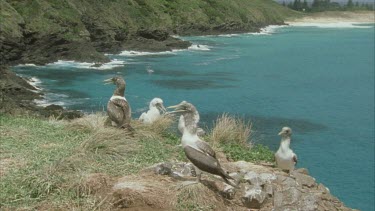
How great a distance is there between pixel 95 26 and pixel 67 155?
162ft

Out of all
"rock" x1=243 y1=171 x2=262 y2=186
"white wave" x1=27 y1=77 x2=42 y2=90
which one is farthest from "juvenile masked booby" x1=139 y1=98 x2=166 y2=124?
"white wave" x1=27 y1=77 x2=42 y2=90

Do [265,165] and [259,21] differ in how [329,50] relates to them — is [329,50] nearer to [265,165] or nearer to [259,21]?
[259,21]

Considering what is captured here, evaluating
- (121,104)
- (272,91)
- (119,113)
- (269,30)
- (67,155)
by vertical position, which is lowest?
(269,30)

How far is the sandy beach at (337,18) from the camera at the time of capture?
13438cm

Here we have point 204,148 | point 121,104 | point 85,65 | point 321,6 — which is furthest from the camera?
point 321,6

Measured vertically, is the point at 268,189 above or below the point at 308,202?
above

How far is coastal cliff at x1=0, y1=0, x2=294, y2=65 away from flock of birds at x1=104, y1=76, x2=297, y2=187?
32.7 m

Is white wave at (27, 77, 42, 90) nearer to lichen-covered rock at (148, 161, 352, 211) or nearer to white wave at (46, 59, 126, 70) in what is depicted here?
white wave at (46, 59, 126, 70)

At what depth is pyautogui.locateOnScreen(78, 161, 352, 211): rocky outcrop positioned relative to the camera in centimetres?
789

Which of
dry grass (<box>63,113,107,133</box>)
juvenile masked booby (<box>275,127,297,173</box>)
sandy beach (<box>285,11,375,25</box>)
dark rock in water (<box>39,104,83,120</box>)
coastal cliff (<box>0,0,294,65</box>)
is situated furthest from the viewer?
sandy beach (<box>285,11,375,25</box>)

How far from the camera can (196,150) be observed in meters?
8.16

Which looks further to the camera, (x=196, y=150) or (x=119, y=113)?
(x=119, y=113)

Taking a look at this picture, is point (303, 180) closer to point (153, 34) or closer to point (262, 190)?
point (262, 190)

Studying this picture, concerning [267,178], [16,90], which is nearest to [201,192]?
[267,178]
